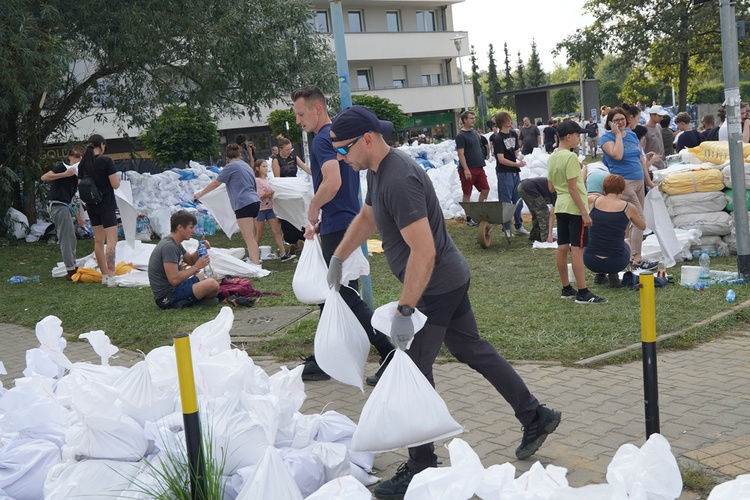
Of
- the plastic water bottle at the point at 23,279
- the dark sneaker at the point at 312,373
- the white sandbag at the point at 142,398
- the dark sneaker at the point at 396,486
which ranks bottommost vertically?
the dark sneaker at the point at 396,486

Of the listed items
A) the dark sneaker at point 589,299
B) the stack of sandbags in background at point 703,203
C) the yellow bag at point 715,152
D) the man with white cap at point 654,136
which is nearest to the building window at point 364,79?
the man with white cap at point 654,136

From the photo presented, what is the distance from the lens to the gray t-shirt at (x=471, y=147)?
13.3m

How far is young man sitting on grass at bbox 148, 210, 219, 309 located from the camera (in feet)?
27.8

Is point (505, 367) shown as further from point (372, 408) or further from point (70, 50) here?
point (70, 50)

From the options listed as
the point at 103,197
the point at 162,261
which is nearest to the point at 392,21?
the point at 103,197

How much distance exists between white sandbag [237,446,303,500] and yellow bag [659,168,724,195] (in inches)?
315

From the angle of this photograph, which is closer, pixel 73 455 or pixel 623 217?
pixel 73 455

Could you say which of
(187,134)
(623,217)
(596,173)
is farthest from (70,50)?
(187,134)

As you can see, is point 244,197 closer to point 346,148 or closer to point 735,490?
point 346,148

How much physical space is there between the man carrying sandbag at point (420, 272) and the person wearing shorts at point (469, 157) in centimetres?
898

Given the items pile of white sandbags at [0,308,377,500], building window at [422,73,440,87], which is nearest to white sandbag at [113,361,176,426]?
pile of white sandbags at [0,308,377,500]

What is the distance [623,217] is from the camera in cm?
814

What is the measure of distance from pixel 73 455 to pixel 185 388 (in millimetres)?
1019

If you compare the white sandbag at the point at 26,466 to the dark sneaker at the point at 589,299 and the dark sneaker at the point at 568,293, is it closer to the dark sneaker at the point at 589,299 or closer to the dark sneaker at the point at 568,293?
the dark sneaker at the point at 589,299
